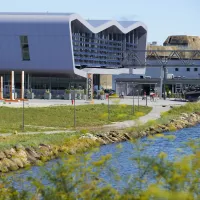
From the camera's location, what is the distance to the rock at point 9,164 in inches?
1166

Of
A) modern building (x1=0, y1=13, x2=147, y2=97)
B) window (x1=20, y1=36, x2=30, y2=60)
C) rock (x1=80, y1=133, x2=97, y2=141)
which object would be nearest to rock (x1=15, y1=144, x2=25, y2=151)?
rock (x1=80, y1=133, x2=97, y2=141)

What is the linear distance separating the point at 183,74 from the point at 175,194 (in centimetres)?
10830

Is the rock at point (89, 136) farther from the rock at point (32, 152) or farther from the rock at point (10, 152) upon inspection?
the rock at point (10, 152)

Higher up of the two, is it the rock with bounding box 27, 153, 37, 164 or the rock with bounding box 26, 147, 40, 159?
the rock with bounding box 26, 147, 40, 159

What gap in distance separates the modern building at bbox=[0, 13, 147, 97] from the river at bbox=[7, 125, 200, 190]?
30.4 metres

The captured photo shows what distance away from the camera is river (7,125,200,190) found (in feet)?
42.2

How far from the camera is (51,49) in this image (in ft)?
278

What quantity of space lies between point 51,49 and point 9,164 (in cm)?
5562

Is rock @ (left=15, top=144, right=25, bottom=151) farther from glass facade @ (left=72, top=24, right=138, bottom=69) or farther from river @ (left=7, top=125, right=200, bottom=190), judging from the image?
glass facade @ (left=72, top=24, right=138, bottom=69)

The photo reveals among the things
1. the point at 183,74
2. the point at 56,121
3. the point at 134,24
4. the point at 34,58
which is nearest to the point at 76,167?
the point at 56,121

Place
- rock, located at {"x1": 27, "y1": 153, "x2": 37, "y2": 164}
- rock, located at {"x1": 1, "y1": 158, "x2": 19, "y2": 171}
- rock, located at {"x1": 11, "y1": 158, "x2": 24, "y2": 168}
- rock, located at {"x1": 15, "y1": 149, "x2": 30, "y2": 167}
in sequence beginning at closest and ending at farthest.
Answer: rock, located at {"x1": 1, "y1": 158, "x2": 19, "y2": 171} → rock, located at {"x1": 11, "y1": 158, "x2": 24, "y2": 168} → rock, located at {"x1": 15, "y1": 149, "x2": 30, "y2": 167} → rock, located at {"x1": 27, "y1": 153, "x2": 37, "y2": 164}

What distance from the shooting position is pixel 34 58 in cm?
8619

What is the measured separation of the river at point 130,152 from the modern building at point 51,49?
3045 centimetres

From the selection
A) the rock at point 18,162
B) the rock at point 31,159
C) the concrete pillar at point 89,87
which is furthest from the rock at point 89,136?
the concrete pillar at point 89,87
